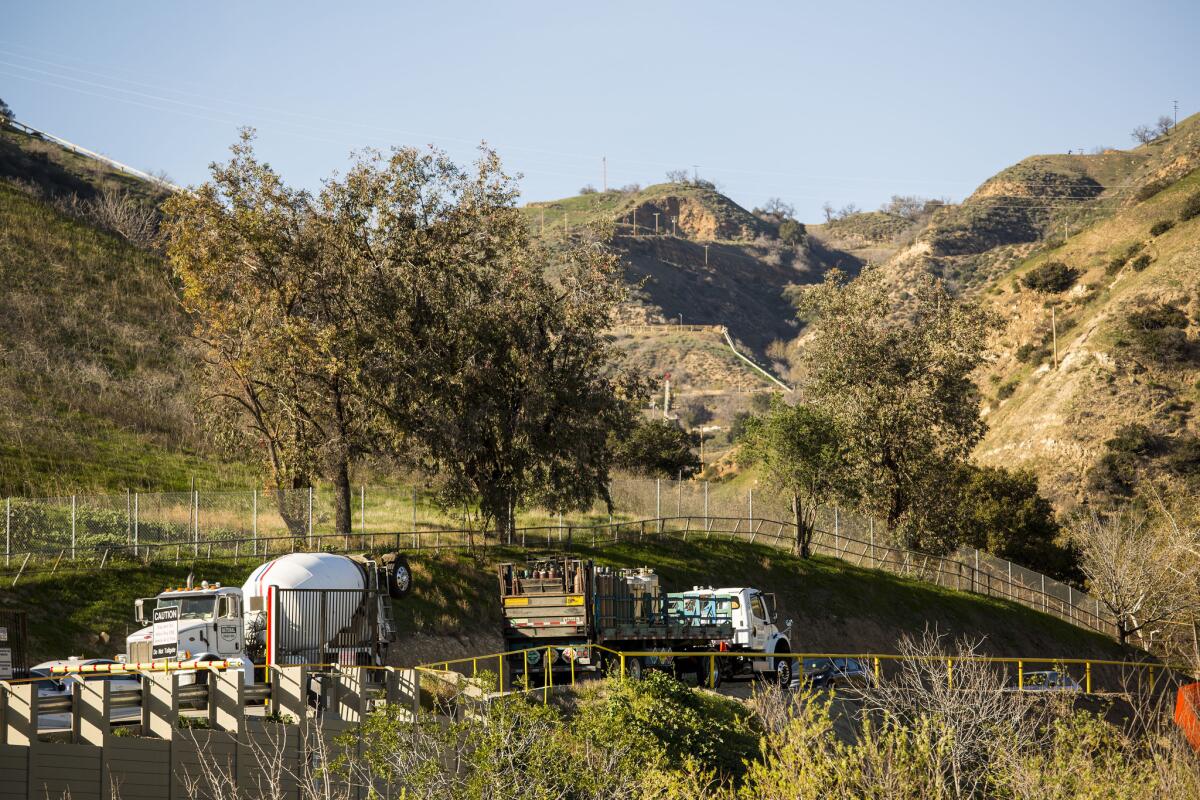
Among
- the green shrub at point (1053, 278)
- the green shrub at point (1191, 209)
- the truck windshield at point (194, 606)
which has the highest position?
the green shrub at point (1191, 209)

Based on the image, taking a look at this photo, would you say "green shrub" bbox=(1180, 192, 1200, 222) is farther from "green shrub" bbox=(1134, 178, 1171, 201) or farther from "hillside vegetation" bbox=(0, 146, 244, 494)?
"hillside vegetation" bbox=(0, 146, 244, 494)

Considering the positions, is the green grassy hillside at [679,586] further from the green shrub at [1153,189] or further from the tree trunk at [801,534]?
the green shrub at [1153,189]

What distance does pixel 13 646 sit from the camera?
31.3m

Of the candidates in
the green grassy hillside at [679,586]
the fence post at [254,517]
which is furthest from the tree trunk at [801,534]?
the fence post at [254,517]

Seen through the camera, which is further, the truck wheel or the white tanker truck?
the truck wheel

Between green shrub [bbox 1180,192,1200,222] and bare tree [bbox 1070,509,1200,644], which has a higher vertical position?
green shrub [bbox 1180,192,1200,222]

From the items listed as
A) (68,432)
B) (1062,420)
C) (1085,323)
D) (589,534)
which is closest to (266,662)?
(589,534)

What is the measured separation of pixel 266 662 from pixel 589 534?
962 inches

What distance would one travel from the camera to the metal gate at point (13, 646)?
91.7 feet

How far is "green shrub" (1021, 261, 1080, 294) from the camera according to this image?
114 metres

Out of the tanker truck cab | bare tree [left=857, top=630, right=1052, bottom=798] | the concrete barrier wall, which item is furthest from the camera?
the tanker truck cab

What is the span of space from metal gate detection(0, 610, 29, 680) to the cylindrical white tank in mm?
5051

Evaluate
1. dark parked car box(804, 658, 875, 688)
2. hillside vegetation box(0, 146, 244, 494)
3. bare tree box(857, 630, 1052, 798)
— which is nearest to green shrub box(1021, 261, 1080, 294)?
hillside vegetation box(0, 146, 244, 494)

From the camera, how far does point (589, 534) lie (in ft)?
177
